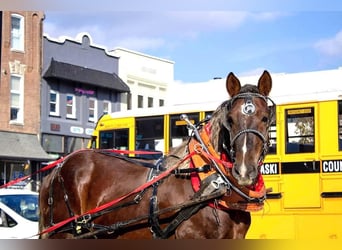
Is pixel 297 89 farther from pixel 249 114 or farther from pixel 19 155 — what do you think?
pixel 19 155

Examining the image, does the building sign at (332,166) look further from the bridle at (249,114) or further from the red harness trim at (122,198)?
the bridle at (249,114)

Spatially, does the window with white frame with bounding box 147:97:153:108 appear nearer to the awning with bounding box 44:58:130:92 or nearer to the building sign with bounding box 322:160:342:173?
the awning with bounding box 44:58:130:92

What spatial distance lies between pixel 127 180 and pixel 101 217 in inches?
17.6

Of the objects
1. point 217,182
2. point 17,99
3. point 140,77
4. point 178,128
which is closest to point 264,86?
point 217,182

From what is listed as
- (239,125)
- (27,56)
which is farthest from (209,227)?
(27,56)

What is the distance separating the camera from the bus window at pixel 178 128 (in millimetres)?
11953

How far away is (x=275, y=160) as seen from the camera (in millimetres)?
10844

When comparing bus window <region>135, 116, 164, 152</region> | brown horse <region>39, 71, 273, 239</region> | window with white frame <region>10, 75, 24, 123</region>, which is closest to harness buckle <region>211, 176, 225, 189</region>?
brown horse <region>39, 71, 273, 239</region>

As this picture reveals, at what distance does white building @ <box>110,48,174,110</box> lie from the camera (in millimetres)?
34469

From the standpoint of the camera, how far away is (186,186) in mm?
5375

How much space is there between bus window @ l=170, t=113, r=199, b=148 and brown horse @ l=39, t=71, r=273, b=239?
18.2 feet

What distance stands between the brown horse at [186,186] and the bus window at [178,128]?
18.2 feet

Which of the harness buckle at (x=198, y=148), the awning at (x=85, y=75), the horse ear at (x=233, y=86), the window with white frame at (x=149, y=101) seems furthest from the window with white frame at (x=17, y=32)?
the horse ear at (x=233, y=86)

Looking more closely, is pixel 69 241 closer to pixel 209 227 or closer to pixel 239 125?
pixel 209 227
